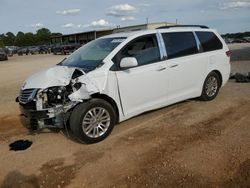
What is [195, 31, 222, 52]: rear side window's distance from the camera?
294 inches

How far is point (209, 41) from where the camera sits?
7.67 meters

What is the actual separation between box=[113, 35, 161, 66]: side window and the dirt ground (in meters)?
1.24

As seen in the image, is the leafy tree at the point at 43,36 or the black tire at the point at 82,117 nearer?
the black tire at the point at 82,117

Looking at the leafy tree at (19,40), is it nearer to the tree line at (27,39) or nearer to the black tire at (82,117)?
the tree line at (27,39)

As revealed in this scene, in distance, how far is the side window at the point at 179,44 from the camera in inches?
261

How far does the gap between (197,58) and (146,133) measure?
7.79 ft

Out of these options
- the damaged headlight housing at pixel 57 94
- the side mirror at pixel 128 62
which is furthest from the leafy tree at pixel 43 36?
the damaged headlight housing at pixel 57 94

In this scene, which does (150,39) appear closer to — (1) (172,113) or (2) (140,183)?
(1) (172,113)

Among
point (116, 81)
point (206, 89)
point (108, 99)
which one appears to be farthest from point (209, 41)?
point (108, 99)

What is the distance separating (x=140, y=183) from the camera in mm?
4016

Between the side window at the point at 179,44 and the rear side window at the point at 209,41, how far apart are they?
303 millimetres

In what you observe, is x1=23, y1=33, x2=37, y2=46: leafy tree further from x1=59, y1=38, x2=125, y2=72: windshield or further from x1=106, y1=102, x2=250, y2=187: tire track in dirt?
x1=106, y1=102, x2=250, y2=187: tire track in dirt

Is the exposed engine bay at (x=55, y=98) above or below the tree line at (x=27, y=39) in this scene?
below

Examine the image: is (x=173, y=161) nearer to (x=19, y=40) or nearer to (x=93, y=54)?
(x=93, y=54)
